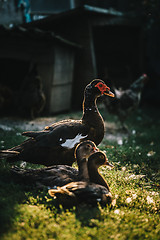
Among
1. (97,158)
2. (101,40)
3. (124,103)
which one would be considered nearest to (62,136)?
(97,158)

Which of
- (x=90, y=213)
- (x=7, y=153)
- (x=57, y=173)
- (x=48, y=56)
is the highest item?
(x=48, y=56)

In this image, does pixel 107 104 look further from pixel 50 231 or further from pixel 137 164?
pixel 50 231

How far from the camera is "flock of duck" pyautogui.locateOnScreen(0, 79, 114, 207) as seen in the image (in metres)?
2.90

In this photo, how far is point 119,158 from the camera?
16.5ft

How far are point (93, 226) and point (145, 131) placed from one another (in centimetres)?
549

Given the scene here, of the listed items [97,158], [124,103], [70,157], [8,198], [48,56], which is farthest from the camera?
[48,56]

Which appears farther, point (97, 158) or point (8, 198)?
point (97, 158)

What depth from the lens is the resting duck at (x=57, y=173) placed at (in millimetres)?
3177

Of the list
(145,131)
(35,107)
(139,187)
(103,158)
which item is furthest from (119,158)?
(35,107)

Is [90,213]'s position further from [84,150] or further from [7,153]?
[7,153]

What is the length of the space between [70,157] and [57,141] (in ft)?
1.07

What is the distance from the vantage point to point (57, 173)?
3236 mm

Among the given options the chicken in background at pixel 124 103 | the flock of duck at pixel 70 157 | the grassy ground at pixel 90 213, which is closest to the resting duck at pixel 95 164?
the flock of duck at pixel 70 157

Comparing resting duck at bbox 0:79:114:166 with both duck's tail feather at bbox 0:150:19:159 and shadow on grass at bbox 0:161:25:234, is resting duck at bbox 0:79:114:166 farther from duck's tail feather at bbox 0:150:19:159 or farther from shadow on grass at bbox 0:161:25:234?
shadow on grass at bbox 0:161:25:234
